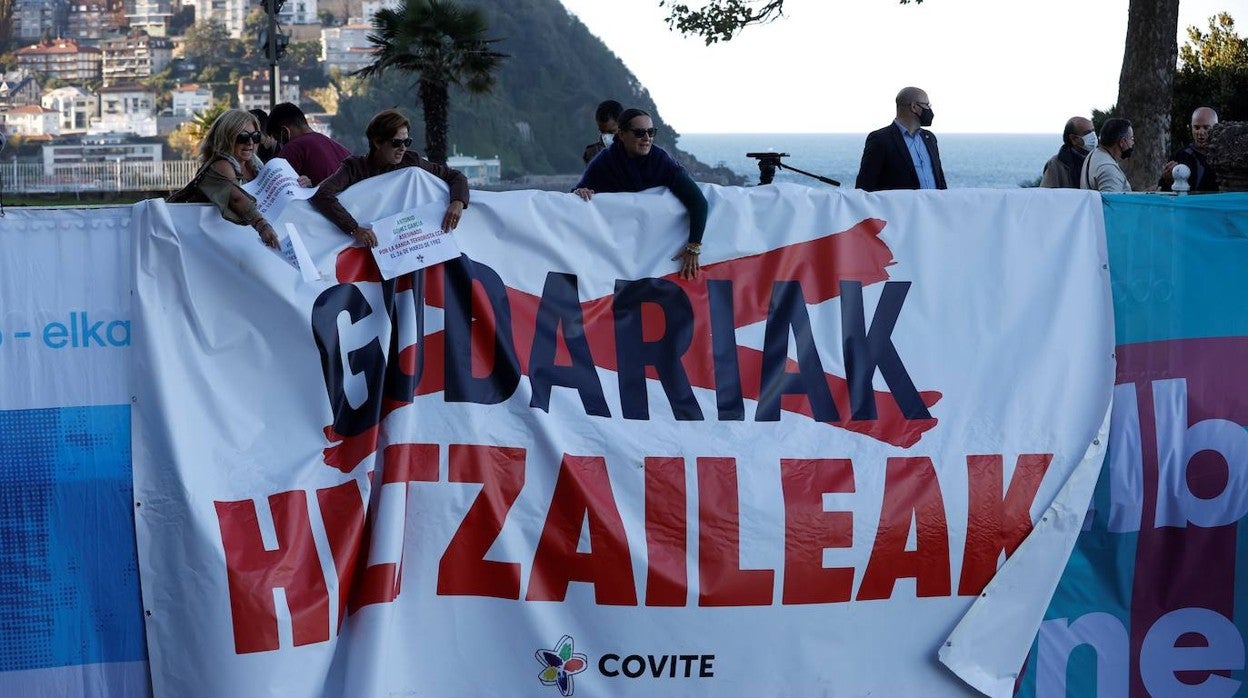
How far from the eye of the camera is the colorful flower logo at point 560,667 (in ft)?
14.7

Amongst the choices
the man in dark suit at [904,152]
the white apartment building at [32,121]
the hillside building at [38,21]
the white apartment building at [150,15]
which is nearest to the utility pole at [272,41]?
the man in dark suit at [904,152]

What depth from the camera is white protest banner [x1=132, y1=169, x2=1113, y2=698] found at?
4414 millimetres

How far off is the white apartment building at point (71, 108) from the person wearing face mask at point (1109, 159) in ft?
494

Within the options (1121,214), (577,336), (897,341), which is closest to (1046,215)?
(1121,214)

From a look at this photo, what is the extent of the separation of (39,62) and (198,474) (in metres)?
166

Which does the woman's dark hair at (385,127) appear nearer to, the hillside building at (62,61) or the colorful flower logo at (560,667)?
the colorful flower logo at (560,667)

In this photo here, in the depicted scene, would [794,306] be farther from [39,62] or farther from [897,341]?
[39,62]

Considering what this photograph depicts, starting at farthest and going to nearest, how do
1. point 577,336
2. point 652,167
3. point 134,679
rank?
point 652,167, point 577,336, point 134,679

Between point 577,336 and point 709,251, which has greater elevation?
point 709,251

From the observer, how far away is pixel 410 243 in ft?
15.0

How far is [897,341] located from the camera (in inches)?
188

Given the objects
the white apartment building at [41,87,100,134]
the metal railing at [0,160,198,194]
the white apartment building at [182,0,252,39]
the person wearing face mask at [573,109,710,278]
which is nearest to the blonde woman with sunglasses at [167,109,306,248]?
the person wearing face mask at [573,109,710,278]

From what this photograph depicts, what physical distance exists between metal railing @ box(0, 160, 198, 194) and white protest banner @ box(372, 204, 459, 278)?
89167 millimetres

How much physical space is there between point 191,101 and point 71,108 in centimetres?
1232
